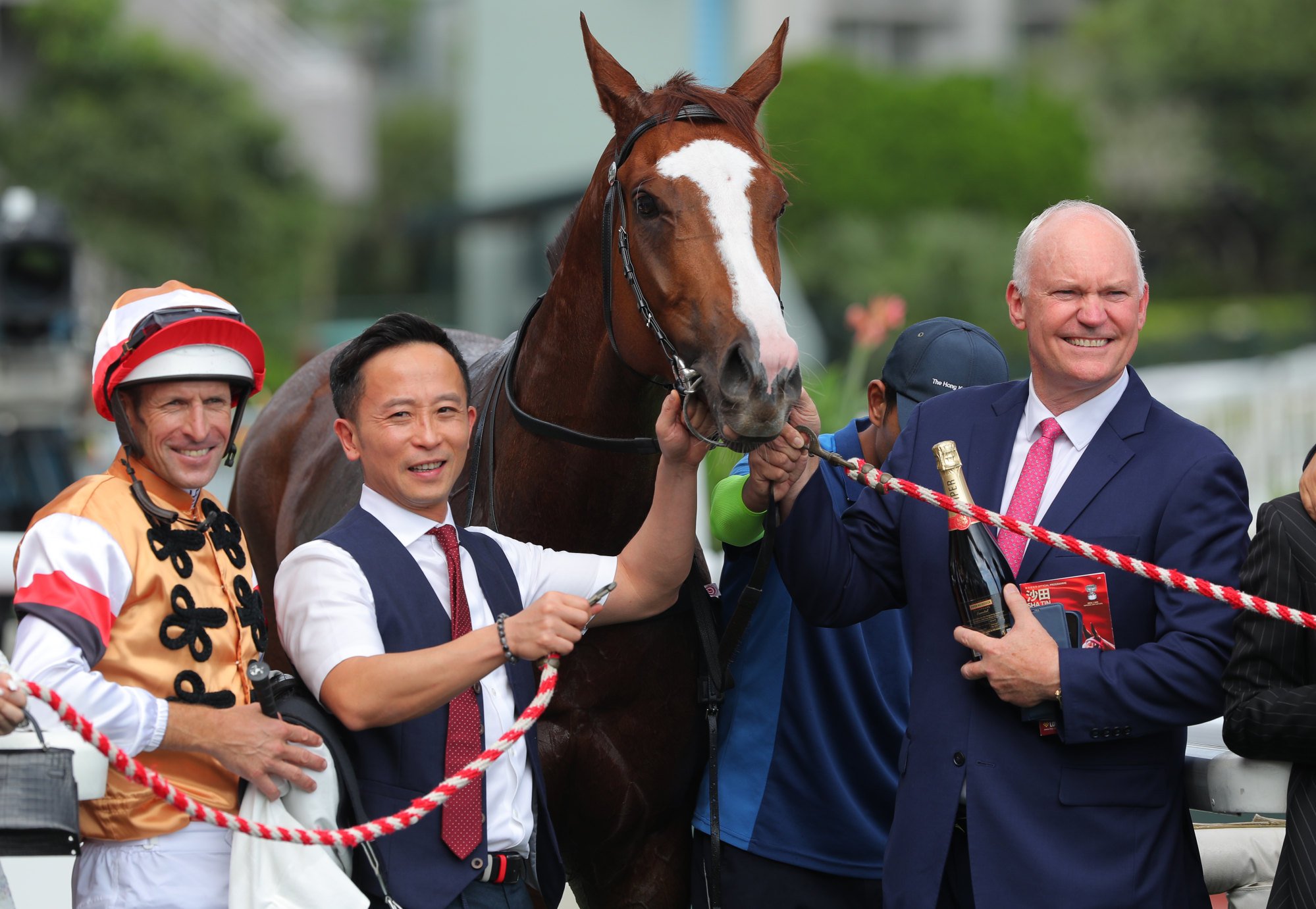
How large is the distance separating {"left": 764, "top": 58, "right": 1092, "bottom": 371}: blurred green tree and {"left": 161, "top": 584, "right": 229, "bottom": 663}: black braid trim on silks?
2465cm

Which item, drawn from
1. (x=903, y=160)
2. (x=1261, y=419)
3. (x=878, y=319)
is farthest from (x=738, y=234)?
(x=903, y=160)

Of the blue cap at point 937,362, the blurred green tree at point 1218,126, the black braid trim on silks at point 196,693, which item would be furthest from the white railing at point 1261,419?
the blurred green tree at point 1218,126

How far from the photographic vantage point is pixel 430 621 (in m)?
2.30

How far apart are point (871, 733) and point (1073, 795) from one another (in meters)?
0.71

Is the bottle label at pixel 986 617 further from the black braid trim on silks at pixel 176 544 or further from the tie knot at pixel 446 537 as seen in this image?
the black braid trim on silks at pixel 176 544

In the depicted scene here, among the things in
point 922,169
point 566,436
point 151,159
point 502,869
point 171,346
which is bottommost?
point 502,869

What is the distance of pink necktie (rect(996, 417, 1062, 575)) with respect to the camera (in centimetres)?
246

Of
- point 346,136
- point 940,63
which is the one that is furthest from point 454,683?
point 940,63

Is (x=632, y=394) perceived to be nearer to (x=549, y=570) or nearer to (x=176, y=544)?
(x=549, y=570)

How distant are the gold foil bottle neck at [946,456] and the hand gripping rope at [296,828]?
0.75 meters

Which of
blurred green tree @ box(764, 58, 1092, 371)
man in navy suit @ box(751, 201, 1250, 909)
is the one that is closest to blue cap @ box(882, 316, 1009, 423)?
man in navy suit @ box(751, 201, 1250, 909)

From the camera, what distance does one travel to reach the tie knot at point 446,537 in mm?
2395

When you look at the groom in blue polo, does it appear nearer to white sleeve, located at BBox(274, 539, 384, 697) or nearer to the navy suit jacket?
the navy suit jacket

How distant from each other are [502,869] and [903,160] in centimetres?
2898
